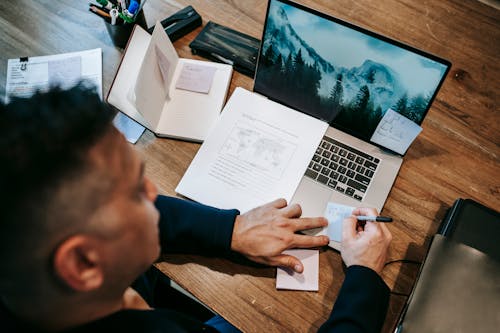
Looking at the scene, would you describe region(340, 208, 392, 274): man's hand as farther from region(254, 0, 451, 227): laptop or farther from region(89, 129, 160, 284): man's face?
region(89, 129, 160, 284): man's face

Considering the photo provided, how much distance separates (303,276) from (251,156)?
1.02ft

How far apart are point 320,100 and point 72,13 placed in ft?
2.69

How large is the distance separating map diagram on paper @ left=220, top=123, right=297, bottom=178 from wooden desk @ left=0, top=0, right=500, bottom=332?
0.10 metres

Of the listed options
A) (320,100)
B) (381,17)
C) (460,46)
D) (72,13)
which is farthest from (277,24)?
(72,13)

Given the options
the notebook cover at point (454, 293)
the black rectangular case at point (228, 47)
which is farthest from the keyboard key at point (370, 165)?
the black rectangular case at point (228, 47)

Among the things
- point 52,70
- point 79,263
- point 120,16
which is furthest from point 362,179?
point 52,70

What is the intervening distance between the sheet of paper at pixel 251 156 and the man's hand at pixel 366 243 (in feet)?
0.52

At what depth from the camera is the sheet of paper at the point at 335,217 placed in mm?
871

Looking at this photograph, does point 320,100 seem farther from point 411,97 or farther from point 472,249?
point 472,249

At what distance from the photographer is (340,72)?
0.90 meters

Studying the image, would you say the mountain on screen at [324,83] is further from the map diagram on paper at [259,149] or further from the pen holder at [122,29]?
the pen holder at [122,29]

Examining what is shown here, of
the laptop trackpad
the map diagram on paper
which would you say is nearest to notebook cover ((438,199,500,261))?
the laptop trackpad

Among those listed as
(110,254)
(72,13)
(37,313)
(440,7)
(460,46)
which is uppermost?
(440,7)

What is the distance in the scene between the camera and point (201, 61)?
1.11 m
